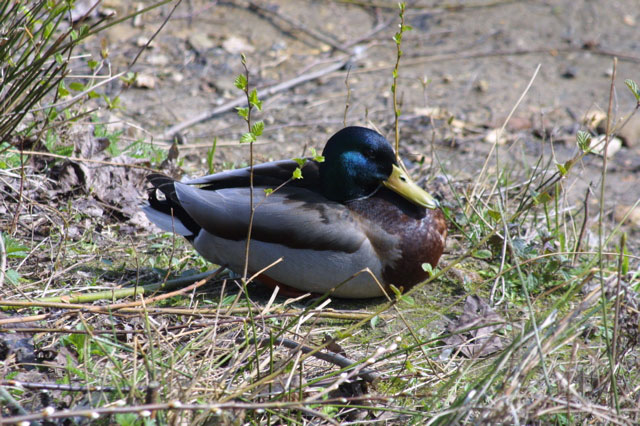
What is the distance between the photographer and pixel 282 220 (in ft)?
10.6

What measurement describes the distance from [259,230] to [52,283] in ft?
3.09

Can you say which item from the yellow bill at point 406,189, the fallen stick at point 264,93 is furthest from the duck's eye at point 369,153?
the fallen stick at point 264,93

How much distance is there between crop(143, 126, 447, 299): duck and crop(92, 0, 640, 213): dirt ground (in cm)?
135

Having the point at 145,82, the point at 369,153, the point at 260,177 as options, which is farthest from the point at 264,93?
the point at 369,153

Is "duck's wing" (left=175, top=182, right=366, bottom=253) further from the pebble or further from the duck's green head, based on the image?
the pebble

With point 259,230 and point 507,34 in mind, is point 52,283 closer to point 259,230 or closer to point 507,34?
point 259,230

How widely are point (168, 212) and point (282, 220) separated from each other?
63cm

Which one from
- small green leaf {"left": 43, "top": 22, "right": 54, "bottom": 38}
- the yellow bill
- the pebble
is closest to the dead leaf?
the yellow bill

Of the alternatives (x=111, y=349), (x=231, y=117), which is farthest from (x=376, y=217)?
(x=231, y=117)

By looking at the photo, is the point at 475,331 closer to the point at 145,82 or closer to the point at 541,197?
the point at 541,197

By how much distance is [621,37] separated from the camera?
771 cm

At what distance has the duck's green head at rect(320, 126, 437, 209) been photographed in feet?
11.2

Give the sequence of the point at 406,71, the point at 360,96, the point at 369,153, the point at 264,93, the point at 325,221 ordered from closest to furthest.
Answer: the point at 325,221 → the point at 369,153 → the point at 264,93 → the point at 360,96 → the point at 406,71

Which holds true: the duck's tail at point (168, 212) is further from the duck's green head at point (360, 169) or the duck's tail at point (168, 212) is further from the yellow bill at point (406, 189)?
the yellow bill at point (406, 189)
